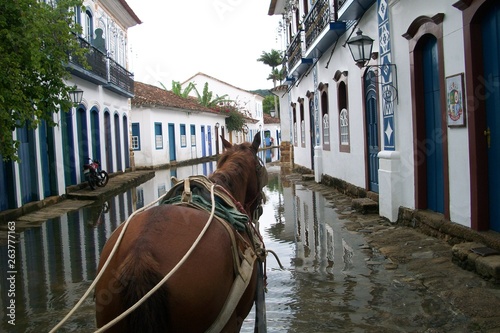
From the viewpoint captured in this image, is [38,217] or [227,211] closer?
[227,211]

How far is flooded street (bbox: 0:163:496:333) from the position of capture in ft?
13.0

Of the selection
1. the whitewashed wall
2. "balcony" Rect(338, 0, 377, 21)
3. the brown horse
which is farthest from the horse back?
the whitewashed wall

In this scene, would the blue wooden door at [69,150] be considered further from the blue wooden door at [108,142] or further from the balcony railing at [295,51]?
the balcony railing at [295,51]

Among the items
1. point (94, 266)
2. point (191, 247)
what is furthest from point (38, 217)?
point (191, 247)

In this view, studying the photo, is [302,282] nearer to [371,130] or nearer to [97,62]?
[371,130]

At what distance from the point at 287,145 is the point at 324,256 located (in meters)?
21.9

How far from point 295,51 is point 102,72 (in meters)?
7.05

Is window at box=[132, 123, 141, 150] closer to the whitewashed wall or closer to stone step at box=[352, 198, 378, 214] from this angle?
the whitewashed wall

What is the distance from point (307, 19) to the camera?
14297mm

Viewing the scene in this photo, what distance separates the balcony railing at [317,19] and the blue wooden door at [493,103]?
20.6 feet

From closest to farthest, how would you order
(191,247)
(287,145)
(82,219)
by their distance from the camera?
(191,247) < (82,219) < (287,145)

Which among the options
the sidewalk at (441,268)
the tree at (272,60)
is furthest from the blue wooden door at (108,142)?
the tree at (272,60)

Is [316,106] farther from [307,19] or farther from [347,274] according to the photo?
[347,274]

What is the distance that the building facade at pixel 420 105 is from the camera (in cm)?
516
